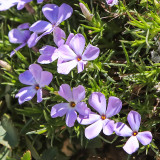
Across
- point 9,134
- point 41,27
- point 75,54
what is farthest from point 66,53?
point 9,134

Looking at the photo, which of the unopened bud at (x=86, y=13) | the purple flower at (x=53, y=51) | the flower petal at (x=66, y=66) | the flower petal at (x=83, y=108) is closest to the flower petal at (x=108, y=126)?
the flower petal at (x=83, y=108)

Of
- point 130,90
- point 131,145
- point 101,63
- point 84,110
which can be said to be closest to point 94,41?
point 101,63

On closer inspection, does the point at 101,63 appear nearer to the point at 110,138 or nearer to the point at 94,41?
the point at 94,41

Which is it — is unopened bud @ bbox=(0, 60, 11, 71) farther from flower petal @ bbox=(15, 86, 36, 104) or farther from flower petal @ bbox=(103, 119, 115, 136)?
flower petal @ bbox=(103, 119, 115, 136)

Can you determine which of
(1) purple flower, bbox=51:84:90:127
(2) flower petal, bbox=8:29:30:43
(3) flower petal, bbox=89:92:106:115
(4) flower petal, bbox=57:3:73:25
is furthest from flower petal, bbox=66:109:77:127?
(2) flower petal, bbox=8:29:30:43

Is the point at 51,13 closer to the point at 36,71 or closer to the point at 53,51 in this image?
the point at 53,51
